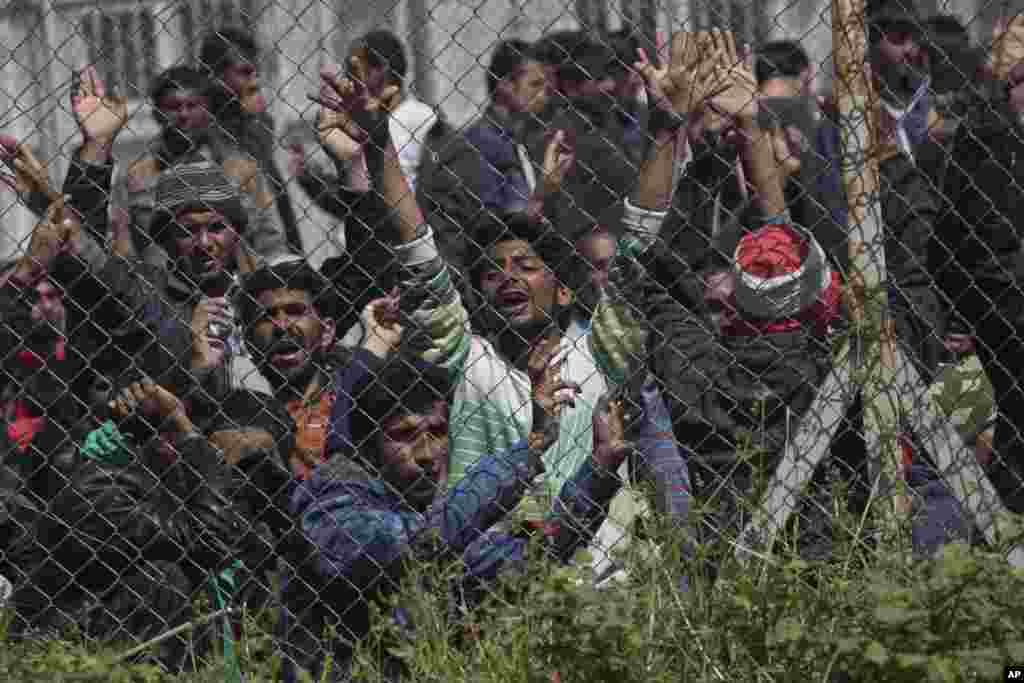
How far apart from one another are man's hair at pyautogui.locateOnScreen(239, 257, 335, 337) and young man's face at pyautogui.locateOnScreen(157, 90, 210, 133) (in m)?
0.66

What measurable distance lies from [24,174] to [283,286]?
79cm

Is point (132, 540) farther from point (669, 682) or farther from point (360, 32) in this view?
point (360, 32)

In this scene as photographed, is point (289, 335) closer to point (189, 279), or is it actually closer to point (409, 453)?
point (189, 279)

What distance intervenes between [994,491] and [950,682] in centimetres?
120

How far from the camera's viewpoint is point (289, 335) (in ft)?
16.0

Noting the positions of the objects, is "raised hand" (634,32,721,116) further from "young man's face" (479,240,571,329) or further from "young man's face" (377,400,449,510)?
"young man's face" (377,400,449,510)

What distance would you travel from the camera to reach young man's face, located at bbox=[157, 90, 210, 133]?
537 cm

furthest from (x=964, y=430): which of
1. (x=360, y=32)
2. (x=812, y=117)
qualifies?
(x=360, y=32)

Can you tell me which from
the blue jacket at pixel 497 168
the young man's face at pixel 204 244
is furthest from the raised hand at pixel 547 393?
the young man's face at pixel 204 244

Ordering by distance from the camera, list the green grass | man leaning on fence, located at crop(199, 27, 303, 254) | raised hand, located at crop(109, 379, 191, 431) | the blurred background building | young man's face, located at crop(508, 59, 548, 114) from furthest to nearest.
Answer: young man's face, located at crop(508, 59, 548, 114)
man leaning on fence, located at crop(199, 27, 303, 254)
the blurred background building
raised hand, located at crop(109, 379, 191, 431)
the green grass

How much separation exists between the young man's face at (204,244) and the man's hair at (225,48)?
0.42 metres

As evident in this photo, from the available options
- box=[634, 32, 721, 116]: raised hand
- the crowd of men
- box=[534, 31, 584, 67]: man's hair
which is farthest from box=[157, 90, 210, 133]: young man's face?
box=[634, 32, 721, 116]: raised hand

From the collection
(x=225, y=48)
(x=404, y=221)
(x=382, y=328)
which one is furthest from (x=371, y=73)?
(x=382, y=328)

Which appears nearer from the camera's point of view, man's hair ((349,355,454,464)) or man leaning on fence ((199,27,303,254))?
man's hair ((349,355,454,464))
